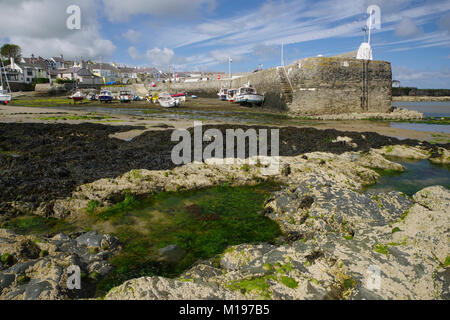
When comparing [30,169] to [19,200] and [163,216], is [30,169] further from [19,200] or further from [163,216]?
[163,216]

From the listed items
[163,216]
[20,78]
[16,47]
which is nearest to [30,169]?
[163,216]

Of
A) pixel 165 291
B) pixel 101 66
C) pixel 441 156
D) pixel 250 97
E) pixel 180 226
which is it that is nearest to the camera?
pixel 165 291

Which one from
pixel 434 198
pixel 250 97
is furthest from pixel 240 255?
pixel 250 97

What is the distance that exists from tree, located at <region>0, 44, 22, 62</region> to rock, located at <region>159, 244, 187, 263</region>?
12307cm

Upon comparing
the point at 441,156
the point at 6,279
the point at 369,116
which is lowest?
the point at 6,279

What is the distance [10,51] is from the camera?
9681 cm

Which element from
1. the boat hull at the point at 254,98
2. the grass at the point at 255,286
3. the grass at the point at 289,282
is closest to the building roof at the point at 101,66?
the boat hull at the point at 254,98
